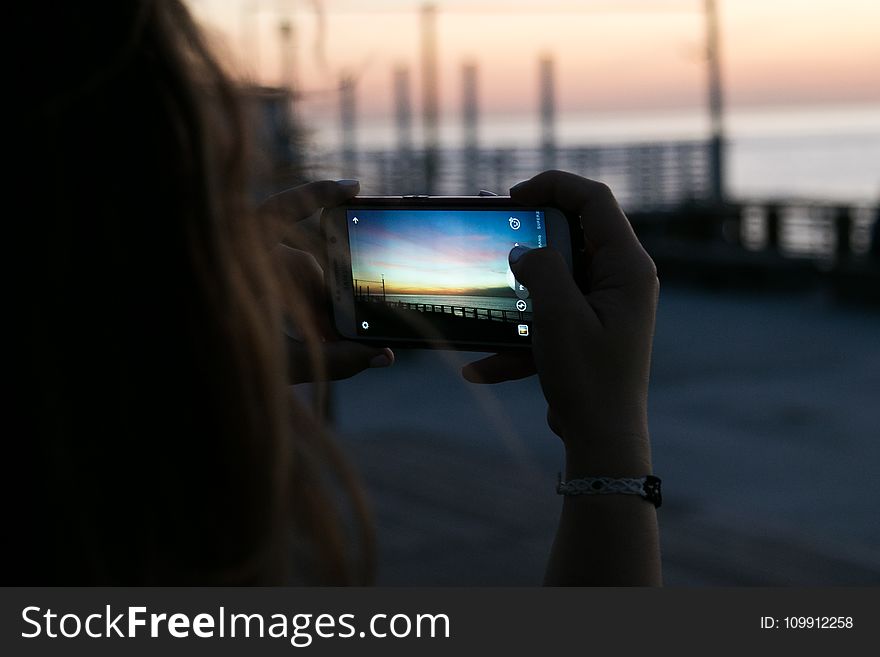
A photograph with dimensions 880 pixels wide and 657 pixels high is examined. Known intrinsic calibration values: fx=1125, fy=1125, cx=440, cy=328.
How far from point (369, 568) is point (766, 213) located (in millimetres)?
19592

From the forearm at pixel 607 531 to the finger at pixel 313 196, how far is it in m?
0.55

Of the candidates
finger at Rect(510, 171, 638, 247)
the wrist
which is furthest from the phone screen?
the wrist

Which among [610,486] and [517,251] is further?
[517,251]

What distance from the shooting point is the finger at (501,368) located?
1.67 m

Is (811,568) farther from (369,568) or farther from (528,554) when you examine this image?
(369,568)

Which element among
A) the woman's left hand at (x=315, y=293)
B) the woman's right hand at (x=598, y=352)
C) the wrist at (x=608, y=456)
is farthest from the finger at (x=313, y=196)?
the wrist at (x=608, y=456)

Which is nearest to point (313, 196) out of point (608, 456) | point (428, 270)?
point (428, 270)

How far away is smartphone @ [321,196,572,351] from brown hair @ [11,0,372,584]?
90 centimetres

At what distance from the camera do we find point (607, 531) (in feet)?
3.84

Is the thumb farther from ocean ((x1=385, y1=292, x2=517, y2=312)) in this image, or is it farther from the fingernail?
ocean ((x1=385, y1=292, x2=517, y2=312))

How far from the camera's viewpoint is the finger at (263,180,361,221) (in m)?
1.51

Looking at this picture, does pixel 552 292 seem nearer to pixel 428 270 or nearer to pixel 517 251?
pixel 517 251

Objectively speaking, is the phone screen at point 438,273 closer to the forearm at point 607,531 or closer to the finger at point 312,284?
the finger at point 312,284

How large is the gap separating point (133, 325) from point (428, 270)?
1031 millimetres
